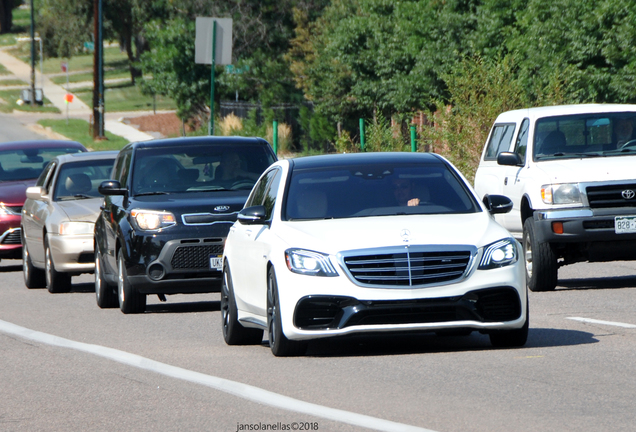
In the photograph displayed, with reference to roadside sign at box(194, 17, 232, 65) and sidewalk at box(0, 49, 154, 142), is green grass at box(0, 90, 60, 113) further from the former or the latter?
roadside sign at box(194, 17, 232, 65)

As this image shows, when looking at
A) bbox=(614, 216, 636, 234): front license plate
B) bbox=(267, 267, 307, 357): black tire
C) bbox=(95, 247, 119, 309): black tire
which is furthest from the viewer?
bbox=(95, 247, 119, 309): black tire

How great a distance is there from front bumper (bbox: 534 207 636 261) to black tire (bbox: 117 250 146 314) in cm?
427

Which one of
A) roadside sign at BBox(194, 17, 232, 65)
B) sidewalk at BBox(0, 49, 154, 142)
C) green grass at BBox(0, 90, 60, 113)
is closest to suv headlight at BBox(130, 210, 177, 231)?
roadside sign at BBox(194, 17, 232, 65)

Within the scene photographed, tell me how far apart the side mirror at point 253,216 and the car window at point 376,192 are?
0.22 meters

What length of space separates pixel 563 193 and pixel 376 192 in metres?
4.43

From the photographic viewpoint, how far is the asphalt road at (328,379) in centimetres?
708

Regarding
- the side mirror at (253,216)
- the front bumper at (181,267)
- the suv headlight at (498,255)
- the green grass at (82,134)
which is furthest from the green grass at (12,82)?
the suv headlight at (498,255)

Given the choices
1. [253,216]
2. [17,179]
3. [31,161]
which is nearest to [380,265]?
[253,216]

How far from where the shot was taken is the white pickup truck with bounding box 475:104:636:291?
541 inches

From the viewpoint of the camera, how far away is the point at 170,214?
13273 millimetres

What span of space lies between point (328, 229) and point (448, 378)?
1595mm

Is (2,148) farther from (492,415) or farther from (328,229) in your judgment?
(492,415)

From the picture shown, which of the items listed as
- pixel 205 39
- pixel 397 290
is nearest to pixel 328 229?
pixel 397 290

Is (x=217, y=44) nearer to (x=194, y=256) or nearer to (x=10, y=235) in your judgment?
(x=10, y=235)
